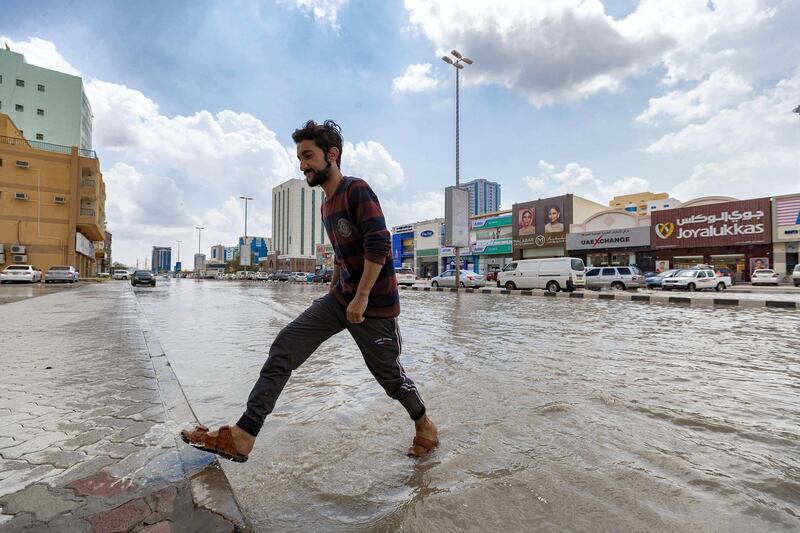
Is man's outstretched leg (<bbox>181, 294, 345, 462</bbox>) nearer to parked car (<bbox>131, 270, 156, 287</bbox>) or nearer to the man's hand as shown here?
the man's hand

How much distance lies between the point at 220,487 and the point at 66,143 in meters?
69.9

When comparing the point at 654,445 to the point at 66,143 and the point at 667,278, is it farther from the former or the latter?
the point at 66,143

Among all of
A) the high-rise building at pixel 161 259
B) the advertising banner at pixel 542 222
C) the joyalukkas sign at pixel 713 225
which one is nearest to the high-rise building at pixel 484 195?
the advertising banner at pixel 542 222

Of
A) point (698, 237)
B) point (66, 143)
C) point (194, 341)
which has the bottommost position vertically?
point (194, 341)

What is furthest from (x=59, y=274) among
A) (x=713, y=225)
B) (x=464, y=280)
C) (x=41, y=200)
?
(x=713, y=225)

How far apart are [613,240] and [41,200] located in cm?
5170

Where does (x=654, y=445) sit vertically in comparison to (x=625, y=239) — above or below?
below

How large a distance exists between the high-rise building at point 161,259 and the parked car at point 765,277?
672ft

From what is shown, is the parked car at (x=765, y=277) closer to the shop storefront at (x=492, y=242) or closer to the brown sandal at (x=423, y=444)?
the shop storefront at (x=492, y=242)

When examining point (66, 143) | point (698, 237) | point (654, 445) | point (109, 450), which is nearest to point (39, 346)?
point (109, 450)

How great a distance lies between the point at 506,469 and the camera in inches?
86.1

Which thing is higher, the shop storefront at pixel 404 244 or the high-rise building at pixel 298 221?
the high-rise building at pixel 298 221

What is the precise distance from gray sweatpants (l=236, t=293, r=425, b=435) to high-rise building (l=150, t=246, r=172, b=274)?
212183 millimetres

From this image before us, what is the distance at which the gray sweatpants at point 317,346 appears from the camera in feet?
6.95
